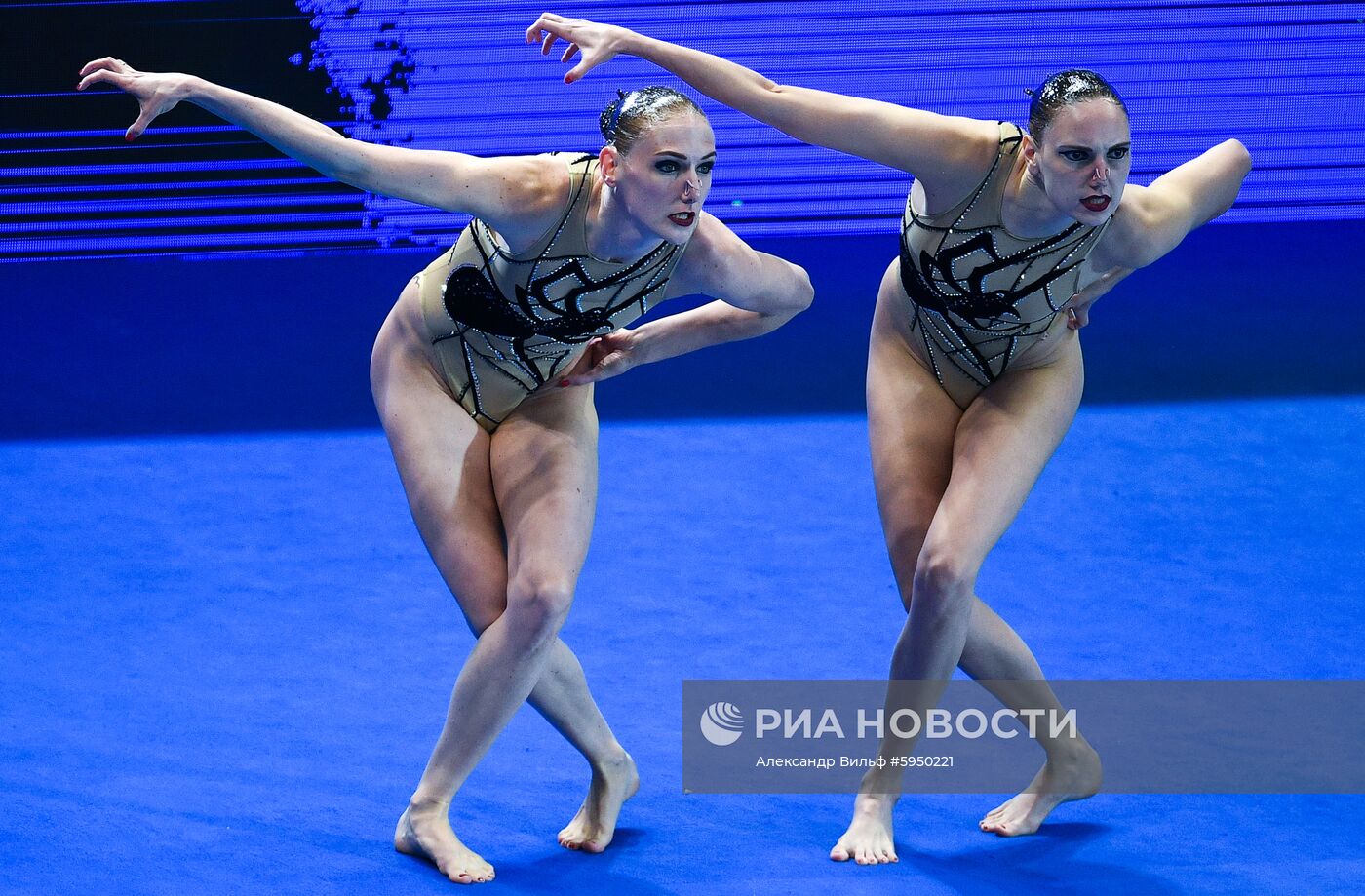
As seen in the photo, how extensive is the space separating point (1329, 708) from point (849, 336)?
11.3 feet

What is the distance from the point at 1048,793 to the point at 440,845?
4.38 feet

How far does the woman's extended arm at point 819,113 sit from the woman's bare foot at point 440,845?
5.00 ft

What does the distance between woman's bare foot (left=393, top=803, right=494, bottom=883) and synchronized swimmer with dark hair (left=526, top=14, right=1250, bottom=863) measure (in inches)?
29.4

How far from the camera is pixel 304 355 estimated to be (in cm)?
707

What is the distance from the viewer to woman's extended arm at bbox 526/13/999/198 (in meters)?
3.27

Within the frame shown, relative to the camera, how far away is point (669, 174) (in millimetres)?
3227

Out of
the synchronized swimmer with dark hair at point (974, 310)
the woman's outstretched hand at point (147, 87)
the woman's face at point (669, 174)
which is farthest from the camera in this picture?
the synchronized swimmer with dark hair at point (974, 310)

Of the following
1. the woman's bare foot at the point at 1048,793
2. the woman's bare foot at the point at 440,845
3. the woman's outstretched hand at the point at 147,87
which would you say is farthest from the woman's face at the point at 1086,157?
the woman's bare foot at the point at 440,845

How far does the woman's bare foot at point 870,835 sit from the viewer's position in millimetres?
3514

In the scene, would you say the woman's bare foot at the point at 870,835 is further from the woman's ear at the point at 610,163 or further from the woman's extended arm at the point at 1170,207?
the woman's ear at the point at 610,163

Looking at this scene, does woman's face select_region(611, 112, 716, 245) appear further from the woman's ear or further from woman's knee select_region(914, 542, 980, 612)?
woman's knee select_region(914, 542, 980, 612)

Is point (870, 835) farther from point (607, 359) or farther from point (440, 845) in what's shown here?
point (607, 359)

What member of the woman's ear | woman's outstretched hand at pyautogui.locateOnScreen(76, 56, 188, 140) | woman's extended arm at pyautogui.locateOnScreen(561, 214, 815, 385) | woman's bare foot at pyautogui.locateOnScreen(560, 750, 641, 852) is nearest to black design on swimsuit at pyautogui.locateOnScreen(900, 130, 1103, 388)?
woman's extended arm at pyautogui.locateOnScreen(561, 214, 815, 385)

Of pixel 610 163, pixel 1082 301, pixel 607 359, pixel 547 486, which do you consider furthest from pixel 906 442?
pixel 610 163
